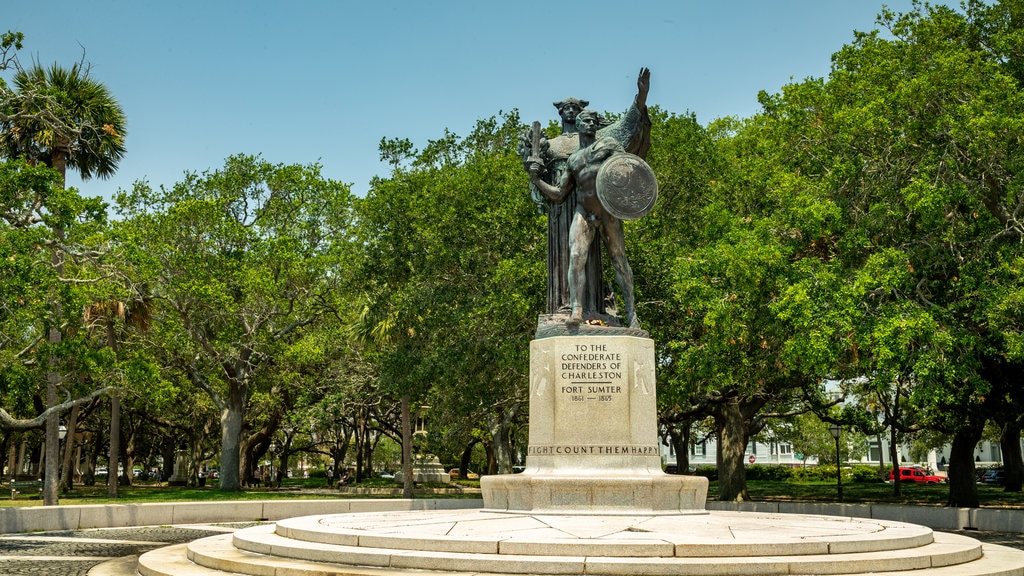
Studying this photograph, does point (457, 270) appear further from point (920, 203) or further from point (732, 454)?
point (920, 203)

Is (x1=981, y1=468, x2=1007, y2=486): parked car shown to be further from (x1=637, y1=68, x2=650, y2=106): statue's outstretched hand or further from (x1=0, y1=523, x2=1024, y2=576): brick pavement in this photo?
(x1=637, y1=68, x2=650, y2=106): statue's outstretched hand

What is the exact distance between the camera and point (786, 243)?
75.0 feet

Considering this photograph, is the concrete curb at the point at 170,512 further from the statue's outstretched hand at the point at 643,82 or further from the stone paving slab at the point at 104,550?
the statue's outstretched hand at the point at 643,82

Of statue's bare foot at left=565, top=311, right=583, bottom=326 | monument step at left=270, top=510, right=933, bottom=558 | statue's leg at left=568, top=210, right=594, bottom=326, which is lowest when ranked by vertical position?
monument step at left=270, top=510, right=933, bottom=558

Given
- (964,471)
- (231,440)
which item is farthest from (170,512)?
(964,471)

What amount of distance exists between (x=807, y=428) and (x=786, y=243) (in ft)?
169

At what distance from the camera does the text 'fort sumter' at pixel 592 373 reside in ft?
43.1

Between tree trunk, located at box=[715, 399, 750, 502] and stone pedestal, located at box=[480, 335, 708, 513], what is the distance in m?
17.2

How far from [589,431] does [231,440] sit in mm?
26439

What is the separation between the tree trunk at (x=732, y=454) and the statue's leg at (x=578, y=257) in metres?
16.8

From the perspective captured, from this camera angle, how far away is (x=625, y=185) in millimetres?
13742

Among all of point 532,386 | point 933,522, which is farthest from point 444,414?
point 532,386

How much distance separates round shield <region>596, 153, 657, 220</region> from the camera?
1371cm

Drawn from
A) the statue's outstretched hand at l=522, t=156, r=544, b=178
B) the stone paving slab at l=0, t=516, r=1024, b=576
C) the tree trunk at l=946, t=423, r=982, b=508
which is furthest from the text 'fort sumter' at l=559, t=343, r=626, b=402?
the tree trunk at l=946, t=423, r=982, b=508
